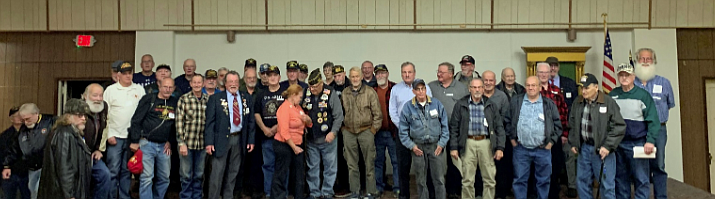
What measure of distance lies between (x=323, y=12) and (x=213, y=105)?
3.24m

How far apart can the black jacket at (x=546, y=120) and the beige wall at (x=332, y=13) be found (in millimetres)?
2951

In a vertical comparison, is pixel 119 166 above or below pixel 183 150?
below

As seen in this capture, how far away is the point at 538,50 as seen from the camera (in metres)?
8.44

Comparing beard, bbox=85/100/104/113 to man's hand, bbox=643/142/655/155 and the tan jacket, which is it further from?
man's hand, bbox=643/142/655/155

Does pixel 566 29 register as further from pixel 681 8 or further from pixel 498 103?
pixel 498 103

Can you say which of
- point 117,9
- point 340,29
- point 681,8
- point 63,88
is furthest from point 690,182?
point 63,88

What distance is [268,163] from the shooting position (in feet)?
20.4

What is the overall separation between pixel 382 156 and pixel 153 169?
2383 mm

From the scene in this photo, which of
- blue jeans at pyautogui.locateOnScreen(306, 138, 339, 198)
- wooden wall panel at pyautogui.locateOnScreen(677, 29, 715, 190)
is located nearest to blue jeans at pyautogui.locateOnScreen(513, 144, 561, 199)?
blue jeans at pyautogui.locateOnScreen(306, 138, 339, 198)

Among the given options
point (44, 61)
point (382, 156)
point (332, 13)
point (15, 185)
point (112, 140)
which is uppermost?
point (332, 13)

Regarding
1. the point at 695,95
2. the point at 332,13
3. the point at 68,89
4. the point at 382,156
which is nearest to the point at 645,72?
the point at 382,156

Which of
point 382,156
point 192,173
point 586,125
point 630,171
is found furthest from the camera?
point 382,156

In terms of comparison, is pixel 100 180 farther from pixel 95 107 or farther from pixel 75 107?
pixel 75 107

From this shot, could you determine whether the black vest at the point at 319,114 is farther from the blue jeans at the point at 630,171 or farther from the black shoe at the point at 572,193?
the blue jeans at the point at 630,171
